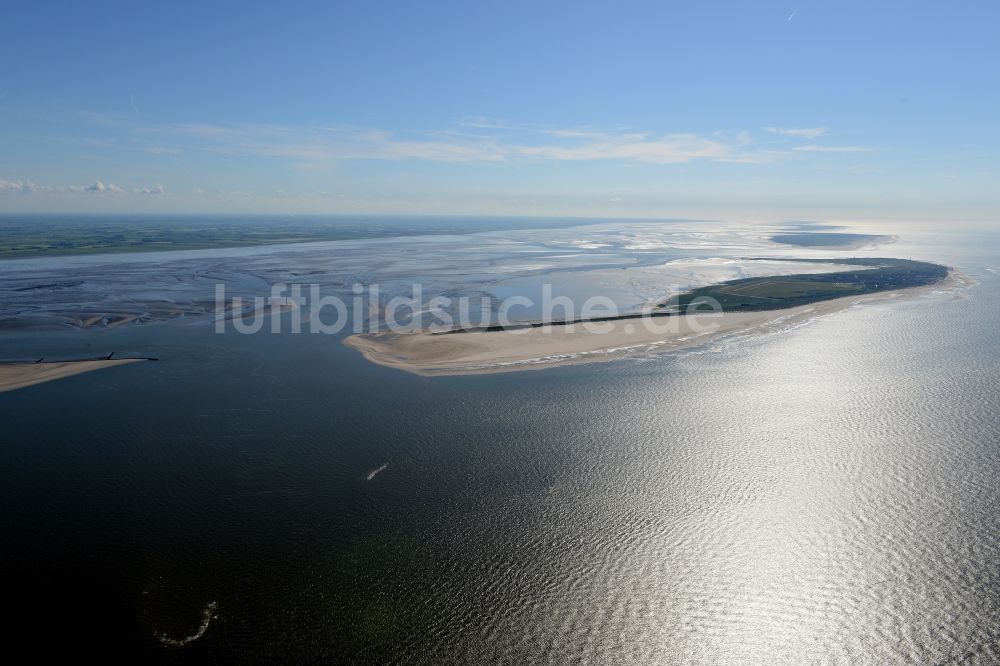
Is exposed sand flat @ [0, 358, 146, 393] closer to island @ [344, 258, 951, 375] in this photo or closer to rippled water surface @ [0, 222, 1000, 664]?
rippled water surface @ [0, 222, 1000, 664]

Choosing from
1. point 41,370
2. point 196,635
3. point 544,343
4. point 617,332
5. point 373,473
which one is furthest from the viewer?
point 617,332

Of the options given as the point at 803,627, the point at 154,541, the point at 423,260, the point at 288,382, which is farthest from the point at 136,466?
the point at 423,260

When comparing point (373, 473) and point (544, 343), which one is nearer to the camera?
point (373, 473)

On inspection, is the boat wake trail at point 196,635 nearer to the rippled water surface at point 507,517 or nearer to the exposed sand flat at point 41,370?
the rippled water surface at point 507,517

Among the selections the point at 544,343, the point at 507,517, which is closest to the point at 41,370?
the point at 544,343

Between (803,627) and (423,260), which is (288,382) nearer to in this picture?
(803,627)

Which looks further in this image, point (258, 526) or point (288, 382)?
point (288, 382)

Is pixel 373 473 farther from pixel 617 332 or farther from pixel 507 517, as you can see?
pixel 617 332
